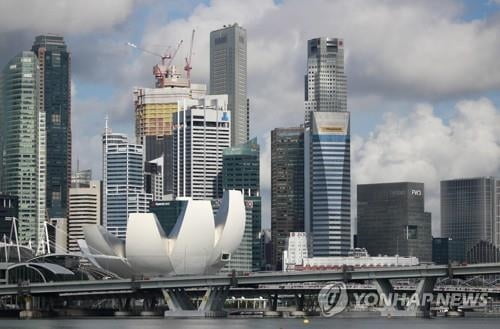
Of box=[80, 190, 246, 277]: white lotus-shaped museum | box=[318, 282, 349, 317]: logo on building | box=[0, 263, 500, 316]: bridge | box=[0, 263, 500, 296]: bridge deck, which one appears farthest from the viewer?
box=[80, 190, 246, 277]: white lotus-shaped museum

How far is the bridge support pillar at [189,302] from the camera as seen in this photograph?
427ft

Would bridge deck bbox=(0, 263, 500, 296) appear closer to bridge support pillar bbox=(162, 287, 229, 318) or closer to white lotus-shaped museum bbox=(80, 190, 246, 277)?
bridge support pillar bbox=(162, 287, 229, 318)

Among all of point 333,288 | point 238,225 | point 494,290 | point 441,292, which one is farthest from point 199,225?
point 494,290

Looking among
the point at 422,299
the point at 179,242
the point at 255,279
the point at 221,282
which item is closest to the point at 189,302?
the point at 221,282

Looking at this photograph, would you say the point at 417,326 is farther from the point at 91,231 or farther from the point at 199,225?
the point at 91,231

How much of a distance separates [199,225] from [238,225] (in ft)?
19.6

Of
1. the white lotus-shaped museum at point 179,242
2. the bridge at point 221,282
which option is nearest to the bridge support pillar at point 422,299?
the bridge at point 221,282

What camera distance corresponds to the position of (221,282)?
129500mm

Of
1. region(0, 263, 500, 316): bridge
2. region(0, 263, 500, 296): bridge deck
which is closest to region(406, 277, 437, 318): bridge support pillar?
region(0, 263, 500, 316): bridge

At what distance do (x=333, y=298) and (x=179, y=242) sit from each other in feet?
60.1

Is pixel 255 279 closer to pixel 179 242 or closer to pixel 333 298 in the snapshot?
pixel 179 242

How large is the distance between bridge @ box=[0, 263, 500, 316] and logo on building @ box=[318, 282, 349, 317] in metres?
16.5

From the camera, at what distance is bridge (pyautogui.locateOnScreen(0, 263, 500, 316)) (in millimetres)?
125500

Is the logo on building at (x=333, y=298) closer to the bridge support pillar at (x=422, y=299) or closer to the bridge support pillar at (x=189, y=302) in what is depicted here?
the bridge support pillar at (x=189, y=302)
